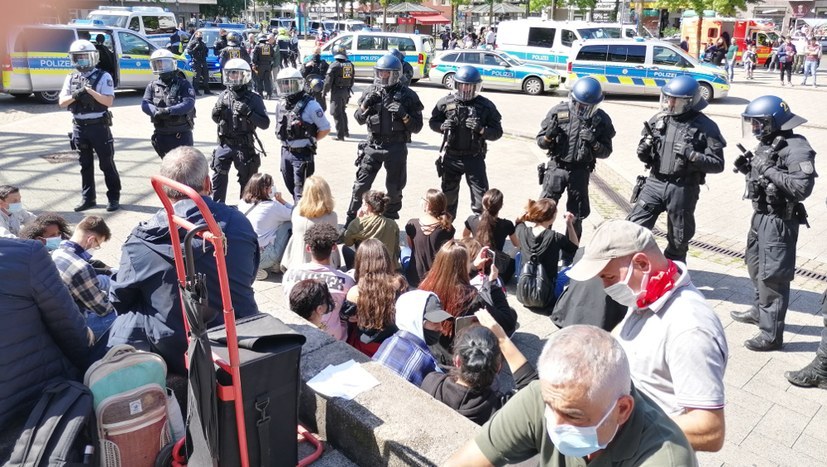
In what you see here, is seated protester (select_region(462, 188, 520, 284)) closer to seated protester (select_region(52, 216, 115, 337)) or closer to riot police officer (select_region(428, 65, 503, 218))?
riot police officer (select_region(428, 65, 503, 218))

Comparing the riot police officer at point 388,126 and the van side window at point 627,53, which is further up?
the van side window at point 627,53

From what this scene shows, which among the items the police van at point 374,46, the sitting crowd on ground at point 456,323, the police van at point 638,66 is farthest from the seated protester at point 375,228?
the police van at point 374,46

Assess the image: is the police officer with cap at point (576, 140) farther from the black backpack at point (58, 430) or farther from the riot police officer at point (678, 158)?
the black backpack at point (58, 430)

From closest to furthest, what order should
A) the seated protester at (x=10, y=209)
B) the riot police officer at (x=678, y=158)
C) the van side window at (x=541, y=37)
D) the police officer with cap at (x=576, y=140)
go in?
the seated protester at (x=10, y=209) < the riot police officer at (x=678, y=158) < the police officer with cap at (x=576, y=140) < the van side window at (x=541, y=37)

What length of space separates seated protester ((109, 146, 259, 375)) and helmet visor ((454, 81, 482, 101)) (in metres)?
4.26

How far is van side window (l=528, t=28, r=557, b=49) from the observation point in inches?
945

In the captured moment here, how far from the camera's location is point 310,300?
439 cm

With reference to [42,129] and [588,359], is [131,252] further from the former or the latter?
[42,129]

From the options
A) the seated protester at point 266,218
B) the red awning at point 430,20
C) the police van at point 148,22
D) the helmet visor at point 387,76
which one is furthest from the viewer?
the red awning at point 430,20

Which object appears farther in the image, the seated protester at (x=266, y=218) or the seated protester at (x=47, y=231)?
the seated protester at (x=266, y=218)

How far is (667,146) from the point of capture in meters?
6.14

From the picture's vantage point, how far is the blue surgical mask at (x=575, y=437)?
211 cm

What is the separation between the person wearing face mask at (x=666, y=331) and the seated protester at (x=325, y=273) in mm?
2246

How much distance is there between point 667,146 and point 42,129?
1239 centimetres
